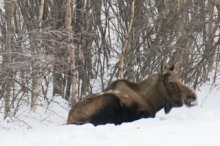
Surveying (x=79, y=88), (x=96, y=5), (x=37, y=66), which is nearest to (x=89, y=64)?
(x=79, y=88)

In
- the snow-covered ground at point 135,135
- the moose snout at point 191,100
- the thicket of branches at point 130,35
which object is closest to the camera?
the snow-covered ground at point 135,135

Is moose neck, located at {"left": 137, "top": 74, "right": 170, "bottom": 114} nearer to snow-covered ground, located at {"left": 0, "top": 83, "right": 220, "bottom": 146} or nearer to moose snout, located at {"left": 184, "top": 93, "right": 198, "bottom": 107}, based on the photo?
moose snout, located at {"left": 184, "top": 93, "right": 198, "bottom": 107}

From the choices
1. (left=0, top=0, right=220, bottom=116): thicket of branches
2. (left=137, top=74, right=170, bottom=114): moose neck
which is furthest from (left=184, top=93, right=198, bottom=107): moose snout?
(left=0, top=0, right=220, bottom=116): thicket of branches

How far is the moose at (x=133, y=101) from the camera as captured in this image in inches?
344

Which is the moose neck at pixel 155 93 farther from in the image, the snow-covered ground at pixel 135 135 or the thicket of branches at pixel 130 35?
the thicket of branches at pixel 130 35

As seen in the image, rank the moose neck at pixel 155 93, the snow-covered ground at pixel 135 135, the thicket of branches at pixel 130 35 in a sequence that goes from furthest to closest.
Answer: the thicket of branches at pixel 130 35, the moose neck at pixel 155 93, the snow-covered ground at pixel 135 135

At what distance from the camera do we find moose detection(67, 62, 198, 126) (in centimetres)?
873

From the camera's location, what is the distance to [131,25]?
1458 centimetres

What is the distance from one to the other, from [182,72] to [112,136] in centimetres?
966

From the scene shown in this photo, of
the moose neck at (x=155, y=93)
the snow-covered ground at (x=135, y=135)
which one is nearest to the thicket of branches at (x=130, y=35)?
the moose neck at (x=155, y=93)

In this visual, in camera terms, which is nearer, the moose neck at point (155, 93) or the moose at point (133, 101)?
the moose at point (133, 101)

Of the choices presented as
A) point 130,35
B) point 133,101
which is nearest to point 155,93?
point 133,101

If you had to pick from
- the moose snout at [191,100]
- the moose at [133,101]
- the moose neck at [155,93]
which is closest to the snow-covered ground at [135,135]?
the moose at [133,101]

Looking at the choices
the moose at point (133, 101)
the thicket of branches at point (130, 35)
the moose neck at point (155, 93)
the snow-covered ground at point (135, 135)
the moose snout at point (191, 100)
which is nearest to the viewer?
the snow-covered ground at point (135, 135)
